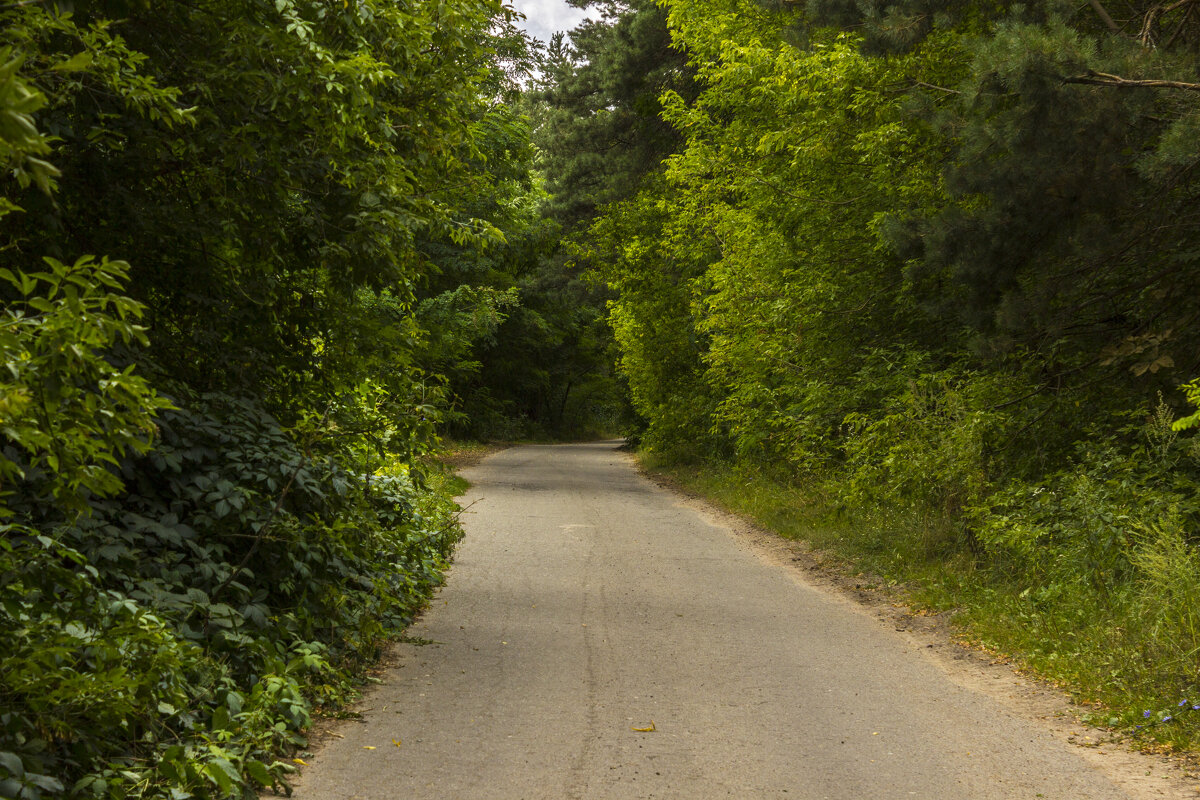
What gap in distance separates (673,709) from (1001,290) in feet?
19.9

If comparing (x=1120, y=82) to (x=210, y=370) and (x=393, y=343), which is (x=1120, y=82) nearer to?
(x=393, y=343)

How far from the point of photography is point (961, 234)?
9688 millimetres

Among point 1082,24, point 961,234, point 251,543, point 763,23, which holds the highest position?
point 763,23

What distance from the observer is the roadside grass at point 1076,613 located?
5777 millimetres

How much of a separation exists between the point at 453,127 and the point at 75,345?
16.6 ft

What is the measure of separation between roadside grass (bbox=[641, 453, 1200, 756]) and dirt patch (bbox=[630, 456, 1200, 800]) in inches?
3.2

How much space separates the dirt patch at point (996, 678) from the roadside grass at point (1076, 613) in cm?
8

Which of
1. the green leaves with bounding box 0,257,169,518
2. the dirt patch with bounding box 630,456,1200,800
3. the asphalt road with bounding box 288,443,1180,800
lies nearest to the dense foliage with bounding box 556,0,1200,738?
the dirt patch with bounding box 630,456,1200,800

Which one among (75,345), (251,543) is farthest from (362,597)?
(75,345)

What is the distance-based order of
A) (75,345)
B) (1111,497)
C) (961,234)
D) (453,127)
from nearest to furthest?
(75,345), (453,127), (1111,497), (961,234)

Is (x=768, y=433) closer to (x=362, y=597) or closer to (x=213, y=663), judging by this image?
(x=362, y=597)

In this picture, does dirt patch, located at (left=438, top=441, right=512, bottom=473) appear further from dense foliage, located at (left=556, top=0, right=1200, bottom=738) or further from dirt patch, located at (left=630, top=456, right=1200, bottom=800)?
dirt patch, located at (left=630, top=456, right=1200, bottom=800)

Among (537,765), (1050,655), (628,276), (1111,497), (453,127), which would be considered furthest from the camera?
(628,276)

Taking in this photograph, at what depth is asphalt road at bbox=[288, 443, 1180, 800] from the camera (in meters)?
4.77
